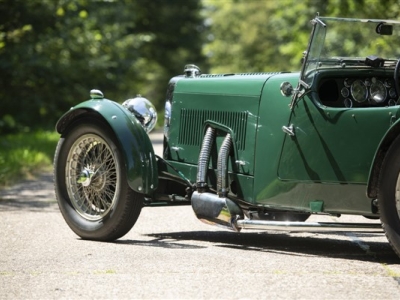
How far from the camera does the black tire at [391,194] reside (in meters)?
6.21

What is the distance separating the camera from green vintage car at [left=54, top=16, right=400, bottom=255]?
21.7ft

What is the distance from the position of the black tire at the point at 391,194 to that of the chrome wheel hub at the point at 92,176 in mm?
2232

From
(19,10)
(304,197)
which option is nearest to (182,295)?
(304,197)

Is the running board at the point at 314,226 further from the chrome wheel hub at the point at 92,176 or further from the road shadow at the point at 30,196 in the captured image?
the road shadow at the point at 30,196

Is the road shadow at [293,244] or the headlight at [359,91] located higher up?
the headlight at [359,91]

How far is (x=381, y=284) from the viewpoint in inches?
227

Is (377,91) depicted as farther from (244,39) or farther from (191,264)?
(244,39)

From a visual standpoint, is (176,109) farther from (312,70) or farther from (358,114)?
(358,114)

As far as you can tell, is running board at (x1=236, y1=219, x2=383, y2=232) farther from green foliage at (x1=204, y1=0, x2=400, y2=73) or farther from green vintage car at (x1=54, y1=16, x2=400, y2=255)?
green foliage at (x1=204, y1=0, x2=400, y2=73)

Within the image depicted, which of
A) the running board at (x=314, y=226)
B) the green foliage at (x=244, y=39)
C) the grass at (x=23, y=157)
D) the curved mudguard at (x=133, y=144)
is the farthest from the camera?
the green foliage at (x=244, y=39)

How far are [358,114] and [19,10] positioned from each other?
44.3 feet

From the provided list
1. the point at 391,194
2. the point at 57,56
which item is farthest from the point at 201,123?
the point at 57,56

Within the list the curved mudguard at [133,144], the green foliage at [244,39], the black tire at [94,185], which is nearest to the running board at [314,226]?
the curved mudguard at [133,144]

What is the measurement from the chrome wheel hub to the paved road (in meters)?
0.28
